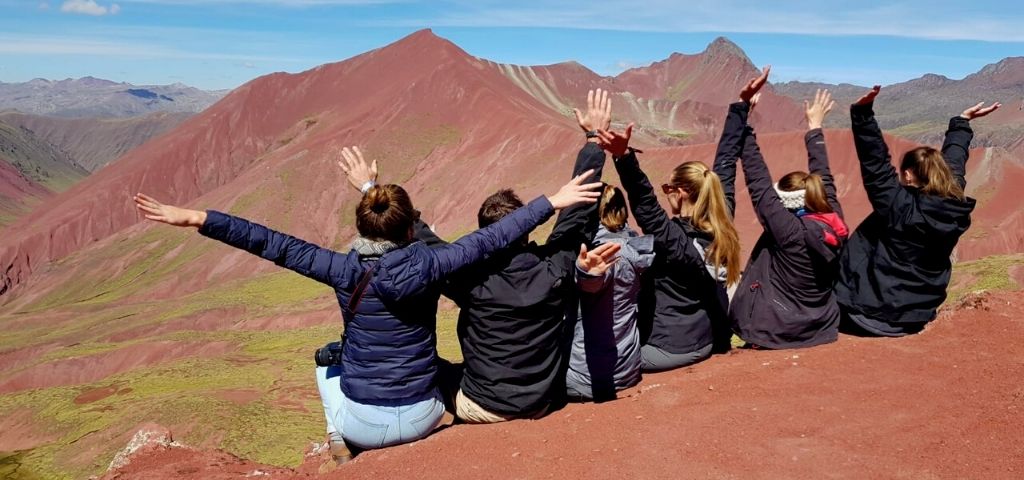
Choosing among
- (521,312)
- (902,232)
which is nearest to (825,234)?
(902,232)

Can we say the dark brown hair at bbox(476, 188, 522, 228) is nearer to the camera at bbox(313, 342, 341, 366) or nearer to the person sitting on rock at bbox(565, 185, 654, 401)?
the person sitting on rock at bbox(565, 185, 654, 401)

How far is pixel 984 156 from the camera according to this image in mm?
33094

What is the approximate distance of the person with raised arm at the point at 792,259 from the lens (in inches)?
234

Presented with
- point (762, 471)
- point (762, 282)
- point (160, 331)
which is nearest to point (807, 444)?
point (762, 471)

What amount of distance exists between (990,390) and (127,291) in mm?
51819

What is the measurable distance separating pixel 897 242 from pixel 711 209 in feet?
5.55

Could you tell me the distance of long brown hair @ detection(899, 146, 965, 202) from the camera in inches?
222

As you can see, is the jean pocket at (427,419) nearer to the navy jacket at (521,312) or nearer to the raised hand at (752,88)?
the navy jacket at (521,312)

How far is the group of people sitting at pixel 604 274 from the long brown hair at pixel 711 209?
16 millimetres

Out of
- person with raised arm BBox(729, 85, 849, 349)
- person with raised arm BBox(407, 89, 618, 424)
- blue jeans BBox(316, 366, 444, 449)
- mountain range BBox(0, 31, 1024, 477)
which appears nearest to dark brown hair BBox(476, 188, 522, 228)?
person with raised arm BBox(407, 89, 618, 424)

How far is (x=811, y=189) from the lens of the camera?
6035 millimetres

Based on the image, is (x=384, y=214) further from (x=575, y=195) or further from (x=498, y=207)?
(x=575, y=195)

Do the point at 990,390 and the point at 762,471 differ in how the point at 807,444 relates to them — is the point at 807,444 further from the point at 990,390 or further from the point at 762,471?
the point at 990,390

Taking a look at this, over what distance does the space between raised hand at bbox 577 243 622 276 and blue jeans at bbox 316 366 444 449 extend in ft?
4.95
